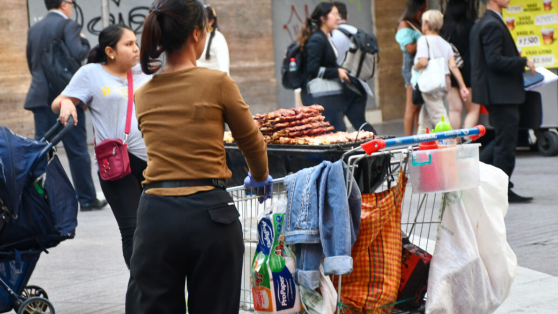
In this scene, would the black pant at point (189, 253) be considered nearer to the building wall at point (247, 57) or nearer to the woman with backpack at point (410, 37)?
the woman with backpack at point (410, 37)

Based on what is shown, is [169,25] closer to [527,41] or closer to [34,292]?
[34,292]

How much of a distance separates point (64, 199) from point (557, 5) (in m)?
8.21

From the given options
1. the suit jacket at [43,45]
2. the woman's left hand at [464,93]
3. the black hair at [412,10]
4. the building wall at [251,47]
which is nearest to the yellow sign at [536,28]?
the black hair at [412,10]

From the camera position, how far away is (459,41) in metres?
9.47

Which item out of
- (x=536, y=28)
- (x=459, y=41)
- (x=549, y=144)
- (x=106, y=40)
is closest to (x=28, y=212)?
(x=106, y=40)

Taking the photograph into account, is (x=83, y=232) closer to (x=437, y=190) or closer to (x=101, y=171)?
(x=101, y=171)

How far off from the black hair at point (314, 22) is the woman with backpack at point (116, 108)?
3.45 meters

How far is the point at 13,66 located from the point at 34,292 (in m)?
9.07

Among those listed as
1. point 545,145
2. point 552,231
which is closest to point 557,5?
point 545,145

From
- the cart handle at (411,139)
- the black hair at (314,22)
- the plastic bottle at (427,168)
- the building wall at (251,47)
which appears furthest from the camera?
the building wall at (251,47)

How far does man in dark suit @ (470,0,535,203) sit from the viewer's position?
22.1 feet

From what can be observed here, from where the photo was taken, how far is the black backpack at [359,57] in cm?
784

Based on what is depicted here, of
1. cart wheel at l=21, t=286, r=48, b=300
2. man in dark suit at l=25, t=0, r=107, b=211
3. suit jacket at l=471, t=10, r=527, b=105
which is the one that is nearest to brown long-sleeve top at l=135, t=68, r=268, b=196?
cart wheel at l=21, t=286, r=48, b=300

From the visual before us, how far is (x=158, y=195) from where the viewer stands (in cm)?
269
